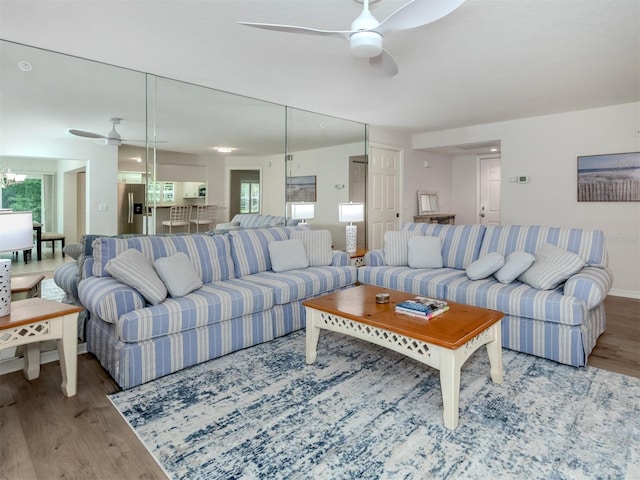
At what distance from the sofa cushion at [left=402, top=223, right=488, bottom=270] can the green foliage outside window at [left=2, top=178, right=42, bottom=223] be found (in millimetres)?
3700

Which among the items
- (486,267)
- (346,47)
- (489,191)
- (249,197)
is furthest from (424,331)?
(489,191)

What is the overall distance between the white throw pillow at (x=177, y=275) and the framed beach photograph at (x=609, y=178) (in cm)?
504

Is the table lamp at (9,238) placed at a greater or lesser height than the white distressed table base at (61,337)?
greater

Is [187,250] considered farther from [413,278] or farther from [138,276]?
[413,278]

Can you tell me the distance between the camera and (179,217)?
148 inches

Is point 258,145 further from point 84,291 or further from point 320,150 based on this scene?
Answer: point 84,291

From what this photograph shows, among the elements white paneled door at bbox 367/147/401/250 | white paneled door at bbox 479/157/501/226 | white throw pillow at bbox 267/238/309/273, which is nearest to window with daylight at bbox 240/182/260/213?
white throw pillow at bbox 267/238/309/273

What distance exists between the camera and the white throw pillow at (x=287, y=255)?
3779 millimetres

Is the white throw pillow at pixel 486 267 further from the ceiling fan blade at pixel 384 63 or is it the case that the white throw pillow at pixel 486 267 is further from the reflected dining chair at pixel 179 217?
the reflected dining chair at pixel 179 217

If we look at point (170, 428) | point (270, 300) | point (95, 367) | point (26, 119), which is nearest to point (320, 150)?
point (270, 300)

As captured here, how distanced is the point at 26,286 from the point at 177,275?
3.51 feet

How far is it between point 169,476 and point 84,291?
1618 mm

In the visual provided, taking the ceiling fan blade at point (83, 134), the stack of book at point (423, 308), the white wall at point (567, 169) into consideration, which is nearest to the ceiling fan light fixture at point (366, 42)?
the stack of book at point (423, 308)

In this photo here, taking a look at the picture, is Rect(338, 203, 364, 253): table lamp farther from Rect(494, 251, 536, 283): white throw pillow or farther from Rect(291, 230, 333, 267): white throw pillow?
Rect(494, 251, 536, 283): white throw pillow
